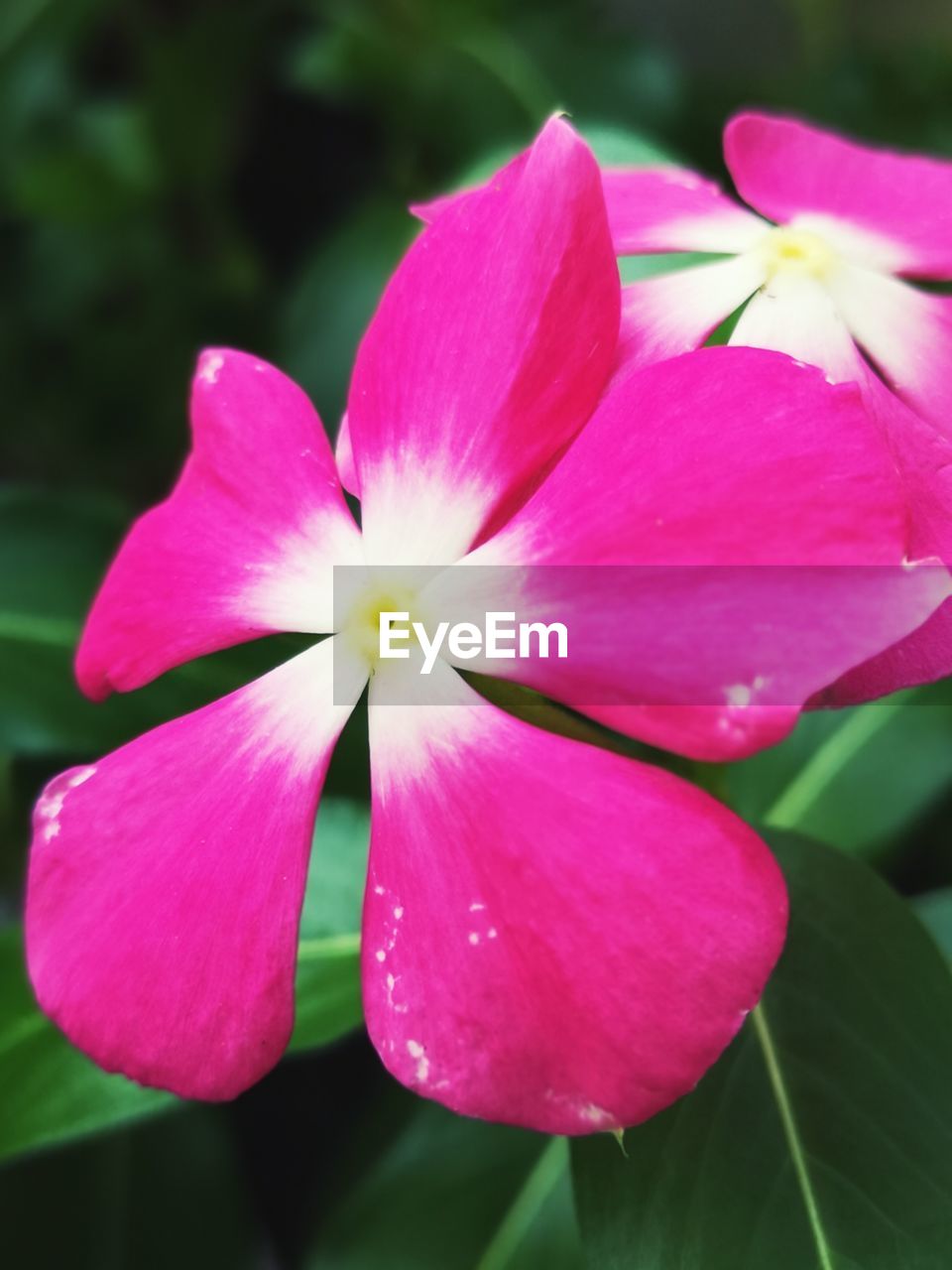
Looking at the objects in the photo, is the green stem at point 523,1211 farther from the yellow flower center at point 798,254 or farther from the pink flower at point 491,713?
the yellow flower center at point 798,254

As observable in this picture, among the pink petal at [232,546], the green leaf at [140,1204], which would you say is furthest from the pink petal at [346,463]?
the green leaf at [140,1204]

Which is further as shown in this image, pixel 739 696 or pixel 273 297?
pixel 273 297

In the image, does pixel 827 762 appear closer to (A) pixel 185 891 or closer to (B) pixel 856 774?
(B) pixel 856 774

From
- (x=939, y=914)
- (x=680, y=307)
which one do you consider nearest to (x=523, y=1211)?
(x=939, y=914)

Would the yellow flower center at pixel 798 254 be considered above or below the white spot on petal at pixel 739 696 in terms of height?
above

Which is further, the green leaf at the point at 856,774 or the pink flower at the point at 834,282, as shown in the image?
the green leaf at the point at 856,774

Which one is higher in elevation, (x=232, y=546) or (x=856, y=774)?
(x=232, y=546)
